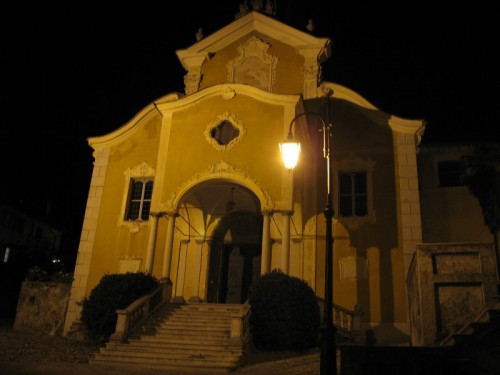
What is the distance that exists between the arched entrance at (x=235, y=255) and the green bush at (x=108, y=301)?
4431 mm

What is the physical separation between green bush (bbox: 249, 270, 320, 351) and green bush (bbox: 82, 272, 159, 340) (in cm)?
394

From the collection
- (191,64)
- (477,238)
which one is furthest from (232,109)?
(477,238)

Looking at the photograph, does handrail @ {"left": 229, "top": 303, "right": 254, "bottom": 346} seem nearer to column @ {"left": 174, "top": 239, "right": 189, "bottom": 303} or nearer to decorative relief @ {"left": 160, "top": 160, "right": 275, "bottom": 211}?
decorative relief @ {"left": 160, "top": 160, "right": 275, "bottom": 211}

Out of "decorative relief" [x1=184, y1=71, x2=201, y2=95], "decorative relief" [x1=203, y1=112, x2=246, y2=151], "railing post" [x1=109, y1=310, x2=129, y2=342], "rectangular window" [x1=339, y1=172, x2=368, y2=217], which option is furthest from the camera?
"decorative relief" [x1=184, y1=71, x2=201, y2=95]

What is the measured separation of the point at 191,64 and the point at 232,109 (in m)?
5.29

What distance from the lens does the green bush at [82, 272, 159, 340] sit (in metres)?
14.9

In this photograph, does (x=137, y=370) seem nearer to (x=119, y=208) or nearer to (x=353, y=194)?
(x=119, y=208)

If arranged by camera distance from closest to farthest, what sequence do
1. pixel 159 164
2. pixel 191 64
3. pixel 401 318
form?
pixel 401 318 < pixel 159 164 < pixel 191 64

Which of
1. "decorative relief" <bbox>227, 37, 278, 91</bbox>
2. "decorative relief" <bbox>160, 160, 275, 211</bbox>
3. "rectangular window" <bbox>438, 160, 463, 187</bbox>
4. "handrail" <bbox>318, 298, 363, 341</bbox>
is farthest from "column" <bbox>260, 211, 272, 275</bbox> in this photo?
"rectangular window" <bbox>438, 160, 463, 187</bbox>

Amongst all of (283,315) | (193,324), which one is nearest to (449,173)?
(283,315)

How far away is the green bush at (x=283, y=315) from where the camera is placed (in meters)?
13.2

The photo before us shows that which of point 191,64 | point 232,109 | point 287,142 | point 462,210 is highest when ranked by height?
point 191,64

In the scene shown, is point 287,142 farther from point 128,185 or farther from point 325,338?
point 128,185

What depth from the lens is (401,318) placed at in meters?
16.5
